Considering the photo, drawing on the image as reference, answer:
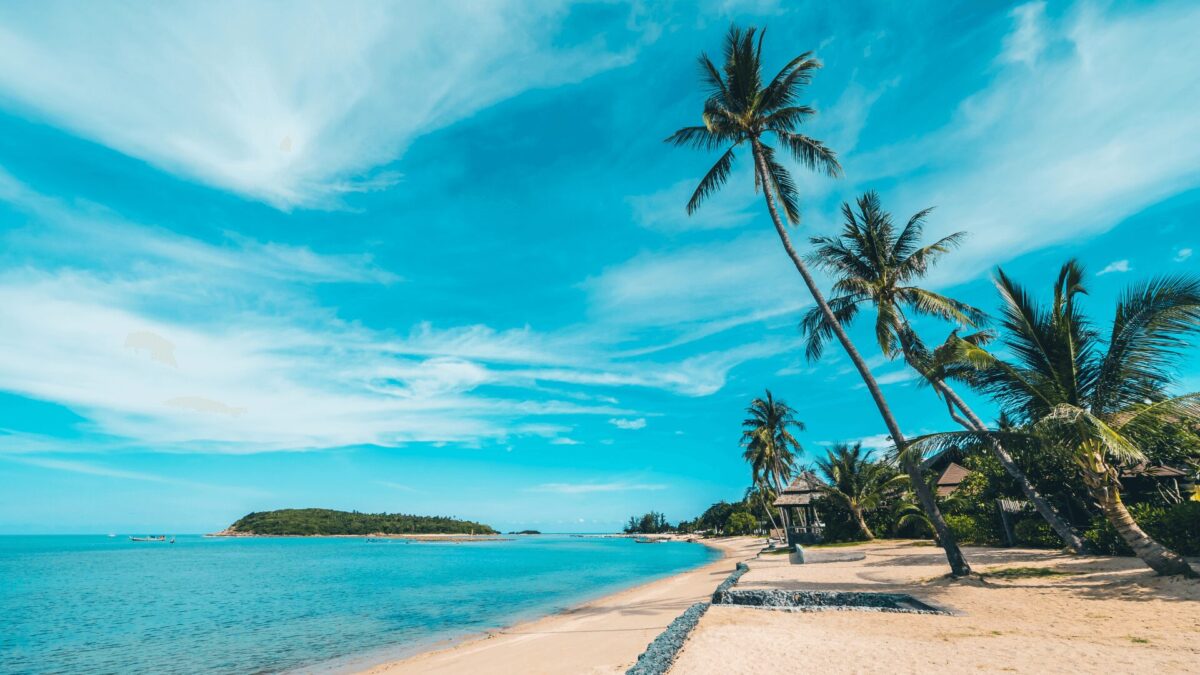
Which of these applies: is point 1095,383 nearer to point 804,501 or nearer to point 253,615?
point 804,501

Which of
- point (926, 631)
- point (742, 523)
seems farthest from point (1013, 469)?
point (742, 523)

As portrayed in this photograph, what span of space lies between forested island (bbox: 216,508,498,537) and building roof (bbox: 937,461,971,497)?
18022 centimetres

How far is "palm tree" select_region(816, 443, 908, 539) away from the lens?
26406 millimetres

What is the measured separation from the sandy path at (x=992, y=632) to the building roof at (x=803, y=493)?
17.0 meters

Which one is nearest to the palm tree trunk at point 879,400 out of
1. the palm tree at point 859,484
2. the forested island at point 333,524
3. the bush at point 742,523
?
the palm tree at point 859,484

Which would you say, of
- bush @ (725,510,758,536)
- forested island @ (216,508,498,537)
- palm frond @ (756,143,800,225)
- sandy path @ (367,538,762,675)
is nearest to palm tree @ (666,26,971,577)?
palm frond @ (756,143,800,225)

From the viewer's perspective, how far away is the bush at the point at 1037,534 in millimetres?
16094

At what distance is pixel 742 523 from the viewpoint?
73.4 metres

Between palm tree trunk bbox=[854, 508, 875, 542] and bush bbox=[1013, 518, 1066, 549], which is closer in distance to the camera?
bush bbox=[1013, 518, 1066, 549]

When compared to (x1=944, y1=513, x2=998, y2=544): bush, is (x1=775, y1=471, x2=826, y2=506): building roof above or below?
above

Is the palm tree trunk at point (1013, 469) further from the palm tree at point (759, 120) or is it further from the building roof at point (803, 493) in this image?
the building roof at point (803, 493)

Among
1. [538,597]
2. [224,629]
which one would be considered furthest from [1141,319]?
[224,629]

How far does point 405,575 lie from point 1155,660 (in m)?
42.7

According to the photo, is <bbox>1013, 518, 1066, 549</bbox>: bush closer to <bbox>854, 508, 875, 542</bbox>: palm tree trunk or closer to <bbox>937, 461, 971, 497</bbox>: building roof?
<bbox>854, 508, 875, 542</bbox>: palm tree trunk
